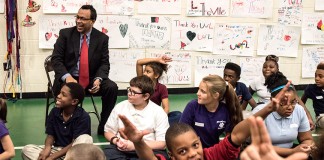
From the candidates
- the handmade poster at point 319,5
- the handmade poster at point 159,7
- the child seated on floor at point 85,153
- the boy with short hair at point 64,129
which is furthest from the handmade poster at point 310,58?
the child seated on floor at point 85,153

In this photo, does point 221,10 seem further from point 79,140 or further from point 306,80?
point 79,140

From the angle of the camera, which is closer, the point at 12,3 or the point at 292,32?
the point at 12,3

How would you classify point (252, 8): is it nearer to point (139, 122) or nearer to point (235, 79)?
point (235, 79)

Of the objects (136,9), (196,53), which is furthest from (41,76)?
(196,53)

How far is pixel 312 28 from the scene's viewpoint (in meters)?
6.14

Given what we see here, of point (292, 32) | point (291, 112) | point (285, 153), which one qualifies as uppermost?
point (292, 32)

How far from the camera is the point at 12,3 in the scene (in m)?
5.30

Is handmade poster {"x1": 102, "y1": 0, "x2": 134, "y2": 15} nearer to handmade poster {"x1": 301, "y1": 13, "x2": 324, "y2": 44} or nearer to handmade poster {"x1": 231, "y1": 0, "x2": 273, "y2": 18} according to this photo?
handmade poster {"x1": 231, "y1": 0, "x2": 273, "y2": 18}

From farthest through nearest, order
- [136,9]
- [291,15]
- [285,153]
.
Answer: [291,15] → [136,9] → [285,153]

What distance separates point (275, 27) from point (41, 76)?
3236 millimetres

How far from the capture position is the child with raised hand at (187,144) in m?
2.05

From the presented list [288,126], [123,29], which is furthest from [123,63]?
[288,126]

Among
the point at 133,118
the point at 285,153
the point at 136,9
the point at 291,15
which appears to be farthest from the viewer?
the point at 291,15

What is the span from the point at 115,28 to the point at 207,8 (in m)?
1.26
